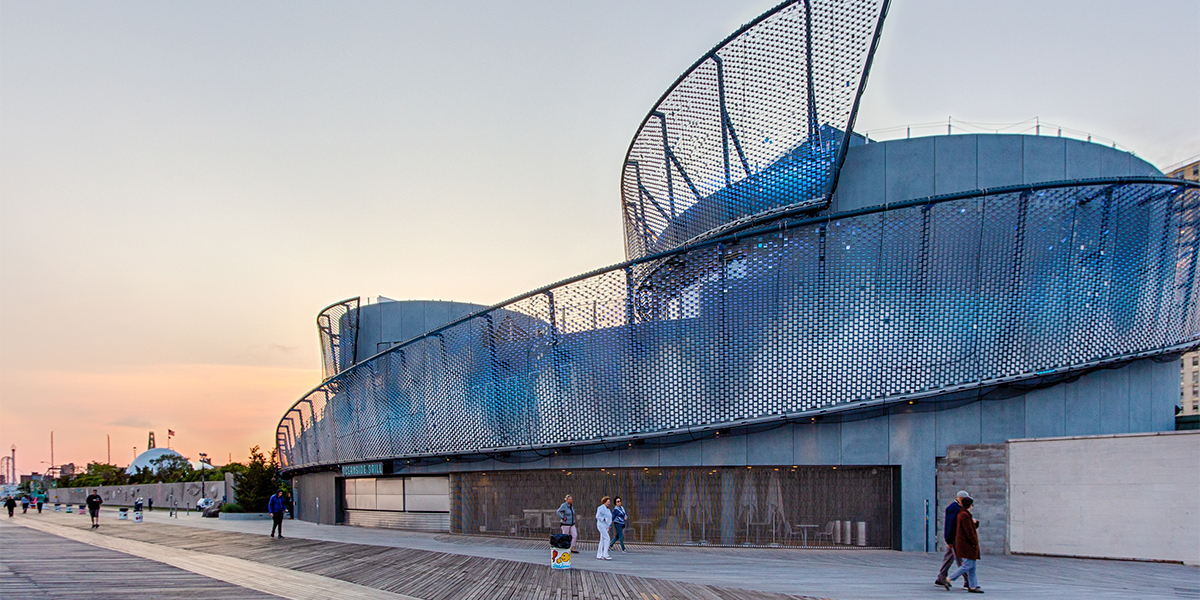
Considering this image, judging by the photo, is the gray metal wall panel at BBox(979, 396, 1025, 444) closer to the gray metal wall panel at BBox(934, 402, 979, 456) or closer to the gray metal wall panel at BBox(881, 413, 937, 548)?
the gray metal wall panel at BBox(934, 402, 979, 456)

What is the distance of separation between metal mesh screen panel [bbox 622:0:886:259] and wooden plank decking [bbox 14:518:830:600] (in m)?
12.1

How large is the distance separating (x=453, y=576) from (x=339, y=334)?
1152 inches

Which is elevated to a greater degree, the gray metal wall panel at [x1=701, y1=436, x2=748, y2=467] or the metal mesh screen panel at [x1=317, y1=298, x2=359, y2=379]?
the metal mesh screen panel at [x1=317, y1=298, x2=359, y2=379]

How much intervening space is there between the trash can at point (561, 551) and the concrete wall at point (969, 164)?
38.8 ft

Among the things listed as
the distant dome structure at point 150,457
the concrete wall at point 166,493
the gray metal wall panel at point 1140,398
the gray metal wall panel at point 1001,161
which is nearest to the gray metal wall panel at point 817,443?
the gray metal wall panel at point 1001,161

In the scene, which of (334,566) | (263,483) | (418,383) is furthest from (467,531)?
(263,483)

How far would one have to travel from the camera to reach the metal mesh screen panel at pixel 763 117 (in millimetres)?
21562

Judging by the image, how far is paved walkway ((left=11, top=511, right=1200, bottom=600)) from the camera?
43.8 feet

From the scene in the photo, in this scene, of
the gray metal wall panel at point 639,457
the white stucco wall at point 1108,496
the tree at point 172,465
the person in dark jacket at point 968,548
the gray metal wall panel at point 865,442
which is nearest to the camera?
the person in dark jacket at point 968,548

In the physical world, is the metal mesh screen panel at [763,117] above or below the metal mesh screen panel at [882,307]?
above

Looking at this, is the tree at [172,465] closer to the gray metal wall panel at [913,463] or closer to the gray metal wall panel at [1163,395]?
the gray metal wall panel at [913,463]

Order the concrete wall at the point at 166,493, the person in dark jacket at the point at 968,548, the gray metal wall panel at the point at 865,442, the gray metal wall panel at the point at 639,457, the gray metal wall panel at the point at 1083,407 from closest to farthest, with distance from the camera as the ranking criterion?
the person in dark jacket at the point at 968,548, the gray metal wall panel at the point at 1083,407, the gray metal wall panel at the point at 865,442, the gray metal wall panel at the point at 639,457, the concrete wall at the point at 166,493

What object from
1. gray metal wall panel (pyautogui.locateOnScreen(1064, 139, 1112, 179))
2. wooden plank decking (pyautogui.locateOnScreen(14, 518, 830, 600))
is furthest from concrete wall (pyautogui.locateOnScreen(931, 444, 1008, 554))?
wooden plank decking (pyautogui.locateOnScreen(14, 518, 830, 600))

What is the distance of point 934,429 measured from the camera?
20.7 meters
